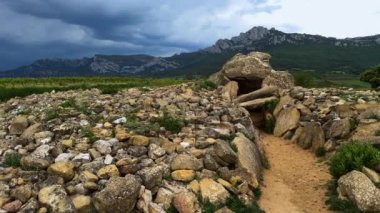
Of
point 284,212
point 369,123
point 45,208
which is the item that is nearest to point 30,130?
point 45,208

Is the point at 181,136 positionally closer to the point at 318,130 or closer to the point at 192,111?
the point at 192,111

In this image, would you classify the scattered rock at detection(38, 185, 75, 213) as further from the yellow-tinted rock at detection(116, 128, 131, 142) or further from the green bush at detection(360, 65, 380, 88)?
the green bush at detection(360, 65, 380, 88)

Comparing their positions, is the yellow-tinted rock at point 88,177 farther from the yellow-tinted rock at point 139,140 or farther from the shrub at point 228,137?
the shrub at point 228,137

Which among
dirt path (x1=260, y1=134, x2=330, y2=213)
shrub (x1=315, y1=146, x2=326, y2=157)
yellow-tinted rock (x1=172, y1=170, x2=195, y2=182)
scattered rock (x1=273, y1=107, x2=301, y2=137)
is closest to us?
yellow-tinted rock (x1=172, y1=170, x2=195, y2=182)

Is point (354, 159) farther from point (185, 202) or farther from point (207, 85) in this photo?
point (207, 85)

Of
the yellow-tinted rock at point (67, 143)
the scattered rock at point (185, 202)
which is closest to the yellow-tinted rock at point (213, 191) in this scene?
the scattered rock at point (185, 202)

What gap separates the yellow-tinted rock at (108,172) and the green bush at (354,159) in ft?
30.4

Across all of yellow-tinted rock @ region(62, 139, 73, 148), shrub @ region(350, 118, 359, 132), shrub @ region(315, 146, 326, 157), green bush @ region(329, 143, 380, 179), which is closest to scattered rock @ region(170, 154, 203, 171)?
yellow-tinted rock @ region(62, 139, 73, 148)

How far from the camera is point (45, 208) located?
14039 mm

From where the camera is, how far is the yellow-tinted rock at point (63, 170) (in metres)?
15.6

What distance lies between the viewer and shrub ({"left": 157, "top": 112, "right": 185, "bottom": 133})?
20.4 metres

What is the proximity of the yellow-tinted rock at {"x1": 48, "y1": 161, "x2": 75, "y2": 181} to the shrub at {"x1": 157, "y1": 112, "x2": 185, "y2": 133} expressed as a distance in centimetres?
570

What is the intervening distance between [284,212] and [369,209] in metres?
3.09

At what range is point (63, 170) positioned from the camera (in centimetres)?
1561
